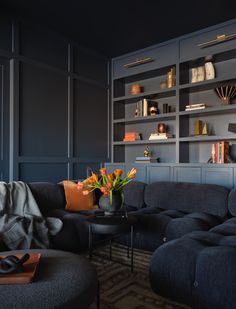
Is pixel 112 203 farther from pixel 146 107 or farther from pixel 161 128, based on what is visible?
pixel 146 107

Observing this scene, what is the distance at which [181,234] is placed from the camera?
7.48 ft

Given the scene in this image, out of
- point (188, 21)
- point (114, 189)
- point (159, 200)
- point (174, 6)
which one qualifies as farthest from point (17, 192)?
point (188, 21)

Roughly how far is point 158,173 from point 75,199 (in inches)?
56.7

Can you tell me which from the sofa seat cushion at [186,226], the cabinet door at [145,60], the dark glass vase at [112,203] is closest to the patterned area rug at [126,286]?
the sofa seat cushion at [186,226]

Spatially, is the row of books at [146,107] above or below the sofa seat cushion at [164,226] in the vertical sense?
above

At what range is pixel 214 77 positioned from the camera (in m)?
3.70

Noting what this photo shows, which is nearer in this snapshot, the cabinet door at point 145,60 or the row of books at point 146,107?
the cabinet door at point 145,60

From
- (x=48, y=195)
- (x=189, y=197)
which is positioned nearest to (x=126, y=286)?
(x=189, y=197)

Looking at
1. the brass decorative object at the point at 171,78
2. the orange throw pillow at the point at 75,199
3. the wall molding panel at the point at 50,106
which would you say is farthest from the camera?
the brass decorative object at the point at 171,78

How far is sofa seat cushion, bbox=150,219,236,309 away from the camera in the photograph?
4.84 ft

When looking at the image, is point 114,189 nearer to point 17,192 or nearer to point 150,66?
point 17,192

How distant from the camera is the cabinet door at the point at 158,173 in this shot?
3.88 meters

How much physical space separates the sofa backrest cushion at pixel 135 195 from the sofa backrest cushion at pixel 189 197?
0.06m

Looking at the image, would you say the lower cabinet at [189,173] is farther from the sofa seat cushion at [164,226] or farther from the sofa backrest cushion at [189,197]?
the sofa seat cushion at [164,226]
